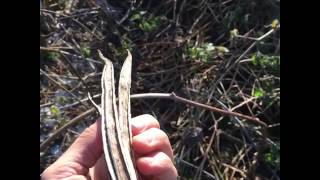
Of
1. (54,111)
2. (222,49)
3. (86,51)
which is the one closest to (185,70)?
(222,49)

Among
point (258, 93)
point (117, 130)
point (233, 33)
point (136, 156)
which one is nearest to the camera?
point (117, 130)

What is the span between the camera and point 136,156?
938 millimetres

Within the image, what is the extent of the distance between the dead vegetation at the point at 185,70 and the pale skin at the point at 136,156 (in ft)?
1.90

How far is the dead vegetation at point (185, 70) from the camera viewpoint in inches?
66.9

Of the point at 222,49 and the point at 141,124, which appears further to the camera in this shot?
the point at 222,49

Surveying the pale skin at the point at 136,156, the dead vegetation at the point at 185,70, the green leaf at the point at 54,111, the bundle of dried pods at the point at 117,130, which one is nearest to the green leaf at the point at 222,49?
the dead vegetation at the point at 185,70

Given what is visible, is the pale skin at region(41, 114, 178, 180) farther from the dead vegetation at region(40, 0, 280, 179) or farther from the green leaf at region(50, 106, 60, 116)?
the green leaf at region(50, 106, 60, 116)

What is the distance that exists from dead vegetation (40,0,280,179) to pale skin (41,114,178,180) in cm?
58

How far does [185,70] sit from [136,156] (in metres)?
0.94

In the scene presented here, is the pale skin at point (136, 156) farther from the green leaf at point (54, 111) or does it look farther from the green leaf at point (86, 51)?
the green leaf at point (86, 51)

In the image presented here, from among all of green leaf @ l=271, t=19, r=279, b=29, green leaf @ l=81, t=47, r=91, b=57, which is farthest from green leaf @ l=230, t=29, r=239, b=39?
green leaf @ l=81, t=47, r=91, b=57

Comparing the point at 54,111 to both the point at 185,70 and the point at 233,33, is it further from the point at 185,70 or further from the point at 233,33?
the point at 233,33

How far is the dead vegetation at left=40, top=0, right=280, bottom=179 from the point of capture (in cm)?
170
